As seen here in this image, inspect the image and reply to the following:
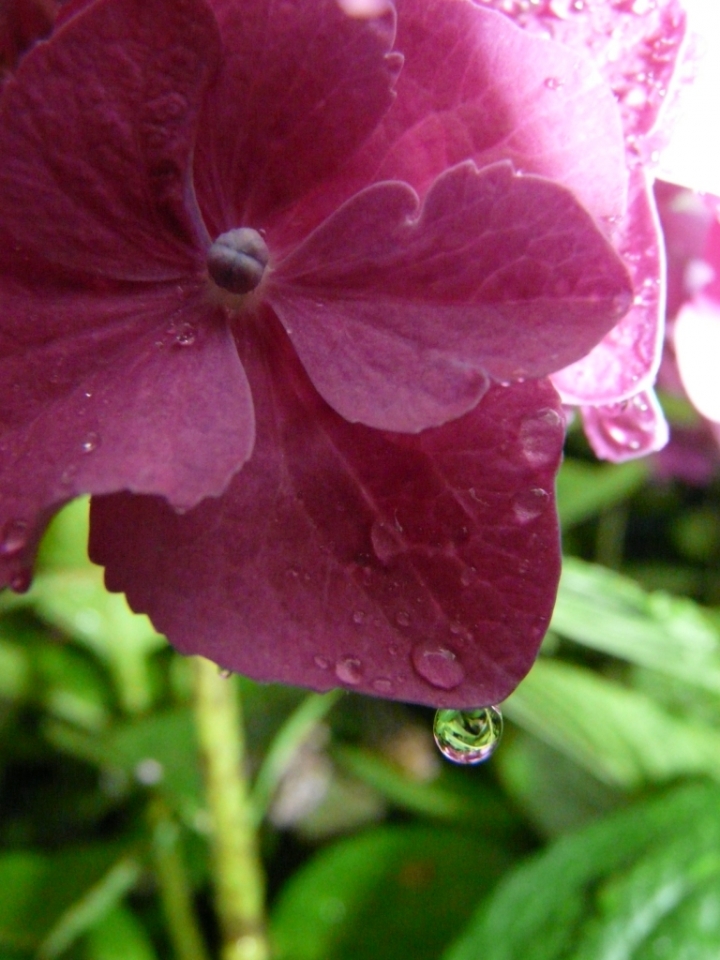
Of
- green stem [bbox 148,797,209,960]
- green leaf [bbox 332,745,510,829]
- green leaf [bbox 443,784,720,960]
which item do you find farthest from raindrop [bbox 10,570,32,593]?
green leaf [bbox 332,745,510,829]

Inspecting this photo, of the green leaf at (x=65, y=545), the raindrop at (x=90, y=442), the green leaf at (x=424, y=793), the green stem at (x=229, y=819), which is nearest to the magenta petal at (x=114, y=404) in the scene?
the raindrop at (x=90, y=442)

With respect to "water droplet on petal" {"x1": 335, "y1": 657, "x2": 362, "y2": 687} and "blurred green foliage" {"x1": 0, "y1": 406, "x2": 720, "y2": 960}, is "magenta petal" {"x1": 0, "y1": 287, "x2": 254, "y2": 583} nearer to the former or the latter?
"water droplet on petal" {"x1": 335, "y1": 657, "x2": 362, "y2": 687}

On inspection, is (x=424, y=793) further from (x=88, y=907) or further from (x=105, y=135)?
(x=105, y=135)

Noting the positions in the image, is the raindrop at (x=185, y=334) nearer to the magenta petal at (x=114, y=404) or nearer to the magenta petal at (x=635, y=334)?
the magenta petal at (x=114, y=404)

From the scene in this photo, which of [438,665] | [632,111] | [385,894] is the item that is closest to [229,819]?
[385,894]

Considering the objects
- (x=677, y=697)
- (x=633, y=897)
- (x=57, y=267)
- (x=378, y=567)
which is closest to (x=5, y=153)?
(x=57, y=267)

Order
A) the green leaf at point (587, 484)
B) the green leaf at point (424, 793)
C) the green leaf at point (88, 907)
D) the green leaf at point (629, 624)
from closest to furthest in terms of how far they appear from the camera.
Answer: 1. the green leaf at point (629, 624)
2. the green leaf at point (88, 907)
3. the green leaf at point (587, 484)
4. the green leaf at point (424, 793)
